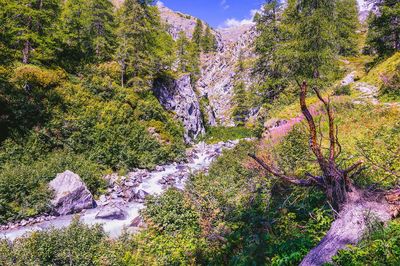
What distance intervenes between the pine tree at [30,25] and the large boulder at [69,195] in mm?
10557

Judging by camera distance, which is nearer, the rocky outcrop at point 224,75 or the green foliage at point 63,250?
the green foliage at point 63,250

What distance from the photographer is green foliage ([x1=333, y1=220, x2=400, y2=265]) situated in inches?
132

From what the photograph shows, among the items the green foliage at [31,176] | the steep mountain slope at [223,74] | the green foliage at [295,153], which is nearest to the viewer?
the green foliage at [295,153]

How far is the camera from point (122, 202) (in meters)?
15.3

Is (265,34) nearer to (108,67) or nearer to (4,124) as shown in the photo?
(108,67)

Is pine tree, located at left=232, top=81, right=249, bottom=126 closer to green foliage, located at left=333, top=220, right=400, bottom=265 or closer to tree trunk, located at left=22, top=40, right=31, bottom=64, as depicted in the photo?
tree trunk, located at left=22, top=40, right=31, bottom=64

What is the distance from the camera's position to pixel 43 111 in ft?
61.9

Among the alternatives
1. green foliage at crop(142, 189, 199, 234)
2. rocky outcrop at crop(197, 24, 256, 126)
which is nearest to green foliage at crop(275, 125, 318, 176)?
green foliage at crop(142, 189, 199, 234)

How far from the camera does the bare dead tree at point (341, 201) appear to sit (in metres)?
3.76

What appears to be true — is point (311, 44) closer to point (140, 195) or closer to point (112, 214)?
point (140, 195)

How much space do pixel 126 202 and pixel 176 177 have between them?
172 inches

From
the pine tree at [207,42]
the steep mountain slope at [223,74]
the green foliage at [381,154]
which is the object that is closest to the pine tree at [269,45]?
the green foliage at [381,154]

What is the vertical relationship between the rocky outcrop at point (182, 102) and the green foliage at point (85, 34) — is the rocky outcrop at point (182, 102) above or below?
below

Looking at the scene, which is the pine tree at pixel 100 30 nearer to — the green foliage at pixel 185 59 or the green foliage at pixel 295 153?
the green foliage at pixel 185 59
